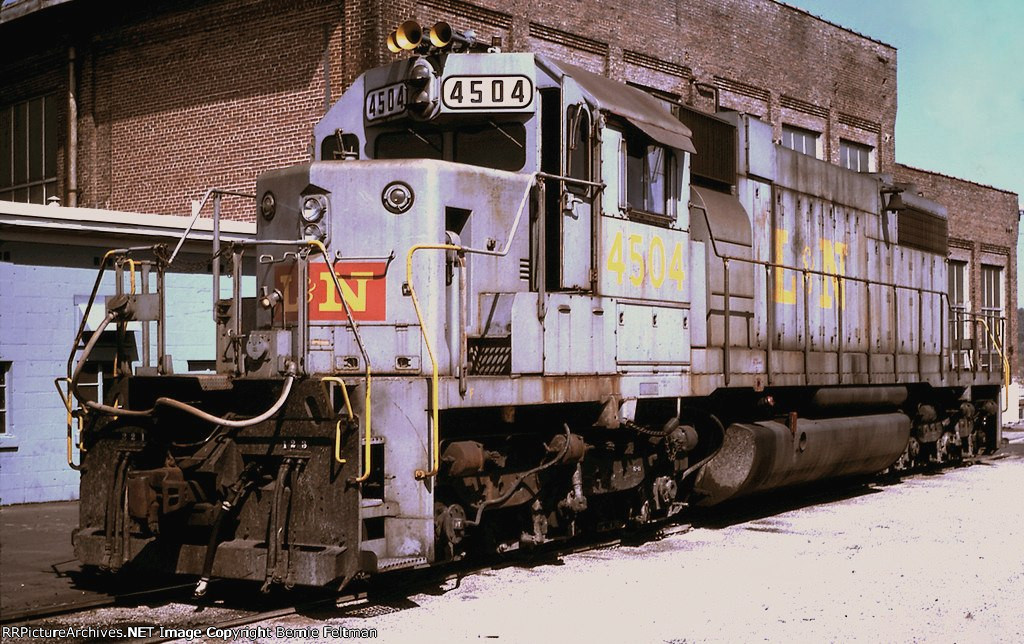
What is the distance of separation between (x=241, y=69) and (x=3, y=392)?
22.9ft

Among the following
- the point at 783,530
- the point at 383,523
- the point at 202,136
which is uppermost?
the point at 202,136

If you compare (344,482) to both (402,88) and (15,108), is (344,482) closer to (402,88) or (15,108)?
(402,88)

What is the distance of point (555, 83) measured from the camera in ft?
26.6

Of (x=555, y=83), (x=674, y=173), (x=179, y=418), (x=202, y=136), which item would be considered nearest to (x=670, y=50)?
(x=202, y=136)

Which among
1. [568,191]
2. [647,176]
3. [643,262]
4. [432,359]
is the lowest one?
[432,359]

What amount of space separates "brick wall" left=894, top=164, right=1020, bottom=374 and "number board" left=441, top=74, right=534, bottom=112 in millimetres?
22766

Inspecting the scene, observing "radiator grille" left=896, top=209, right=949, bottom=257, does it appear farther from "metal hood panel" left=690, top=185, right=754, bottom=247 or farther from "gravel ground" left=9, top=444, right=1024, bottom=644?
"gravel ground" left=9, top=444, right=1024, bottom=644

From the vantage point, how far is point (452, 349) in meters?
7.54

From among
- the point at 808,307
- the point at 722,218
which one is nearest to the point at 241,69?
the point at 722,218

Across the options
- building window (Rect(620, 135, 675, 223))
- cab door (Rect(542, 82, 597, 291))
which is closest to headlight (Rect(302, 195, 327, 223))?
cab door (Rect(542, 82, 597, 291))

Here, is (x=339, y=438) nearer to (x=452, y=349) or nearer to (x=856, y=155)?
(x=452, y=349)

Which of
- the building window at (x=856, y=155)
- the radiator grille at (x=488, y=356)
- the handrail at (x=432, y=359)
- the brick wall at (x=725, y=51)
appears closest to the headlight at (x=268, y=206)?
the handrail at (x=432, y=359)

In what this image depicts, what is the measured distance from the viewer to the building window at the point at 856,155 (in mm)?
26891

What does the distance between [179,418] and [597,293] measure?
3214 mm
